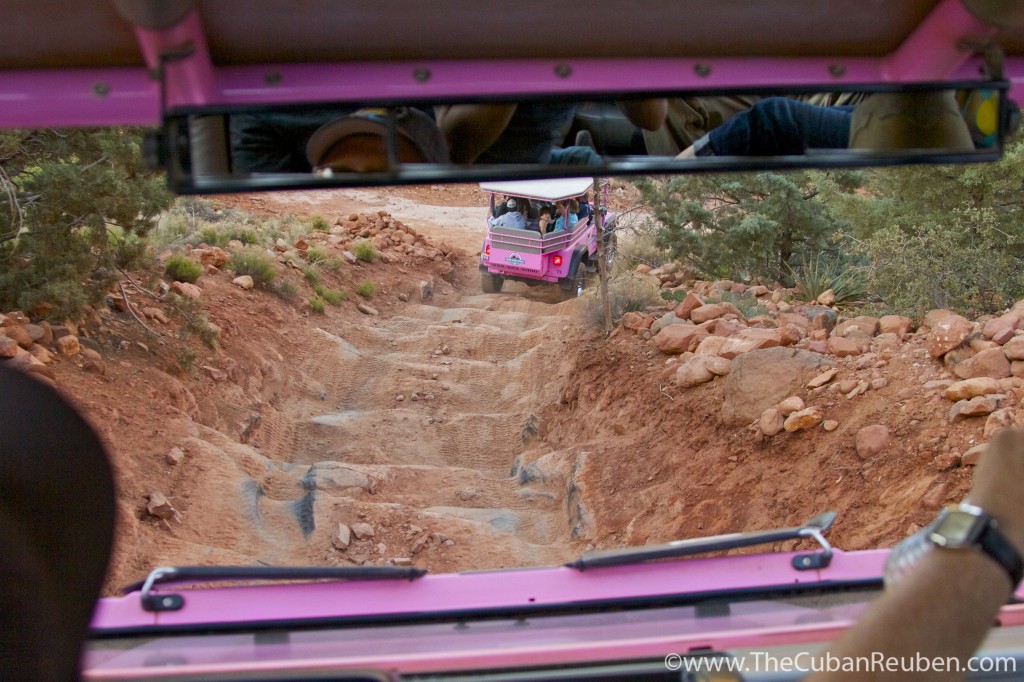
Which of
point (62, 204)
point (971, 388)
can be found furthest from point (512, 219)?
point (971, 388)

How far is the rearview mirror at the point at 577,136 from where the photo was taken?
1.91 metres

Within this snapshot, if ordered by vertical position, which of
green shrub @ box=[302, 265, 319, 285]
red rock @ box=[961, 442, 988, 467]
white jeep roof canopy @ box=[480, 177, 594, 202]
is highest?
white jeep roof canopy @ box=[480, 177, 594, 202]

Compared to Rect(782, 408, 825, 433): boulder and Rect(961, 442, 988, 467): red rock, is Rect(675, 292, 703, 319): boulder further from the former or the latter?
Rect(961, 442, 988, 467): red rock

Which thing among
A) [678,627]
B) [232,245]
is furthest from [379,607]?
[232,245]

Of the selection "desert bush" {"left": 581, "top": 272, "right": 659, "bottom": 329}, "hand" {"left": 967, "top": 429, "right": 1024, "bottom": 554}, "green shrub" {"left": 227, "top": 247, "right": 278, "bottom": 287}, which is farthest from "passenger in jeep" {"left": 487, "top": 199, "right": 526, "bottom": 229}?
"hand" {"left": 967, "top": 429, "right": 1024, "bottom": 554}

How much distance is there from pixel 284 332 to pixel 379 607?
12.7 meters

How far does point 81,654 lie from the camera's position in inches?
49.1

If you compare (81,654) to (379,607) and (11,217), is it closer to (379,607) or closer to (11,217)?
(379,607)

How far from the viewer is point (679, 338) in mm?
10422

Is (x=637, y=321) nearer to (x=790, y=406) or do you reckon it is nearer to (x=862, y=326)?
(x=862, y=326)

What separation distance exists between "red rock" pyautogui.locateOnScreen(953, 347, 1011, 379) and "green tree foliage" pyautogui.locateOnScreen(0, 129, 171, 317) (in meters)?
7.03

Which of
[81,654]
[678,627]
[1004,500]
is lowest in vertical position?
[678,627]

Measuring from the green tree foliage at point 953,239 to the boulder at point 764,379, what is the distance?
1803mm

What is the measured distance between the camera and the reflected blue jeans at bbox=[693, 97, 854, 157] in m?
2.08
